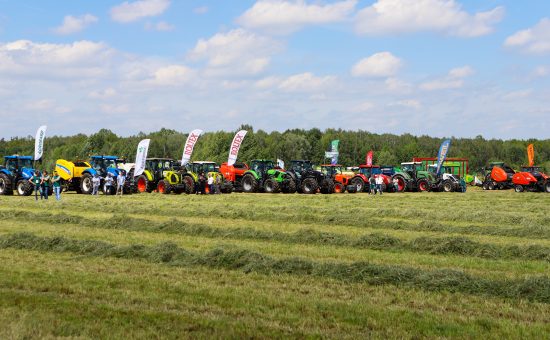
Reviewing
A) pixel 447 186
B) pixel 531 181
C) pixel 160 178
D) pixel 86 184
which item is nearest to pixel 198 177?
pixel 160 178

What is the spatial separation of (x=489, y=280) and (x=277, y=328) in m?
3.25

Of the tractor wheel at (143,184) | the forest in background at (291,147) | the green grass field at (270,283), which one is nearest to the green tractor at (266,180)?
the tractor wheel at (143,184)

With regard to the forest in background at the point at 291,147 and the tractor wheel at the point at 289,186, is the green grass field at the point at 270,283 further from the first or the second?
the forest in background at the point at 291,147

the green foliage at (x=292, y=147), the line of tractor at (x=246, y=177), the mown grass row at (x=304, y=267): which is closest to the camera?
the mown grass row at (x=304, y=267)

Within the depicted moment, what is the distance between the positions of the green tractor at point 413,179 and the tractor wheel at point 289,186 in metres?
6.76

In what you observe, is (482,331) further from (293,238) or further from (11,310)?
(293,238)

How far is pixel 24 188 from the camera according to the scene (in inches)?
1040

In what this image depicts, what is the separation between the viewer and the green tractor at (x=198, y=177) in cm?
2808

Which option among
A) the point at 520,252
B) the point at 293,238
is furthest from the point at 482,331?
the point at 293,238

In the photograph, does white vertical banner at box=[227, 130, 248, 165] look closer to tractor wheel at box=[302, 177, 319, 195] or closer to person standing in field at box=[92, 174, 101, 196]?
tractor wheel at box=[302, 177, 319, 195]

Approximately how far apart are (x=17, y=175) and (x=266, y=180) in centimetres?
1130

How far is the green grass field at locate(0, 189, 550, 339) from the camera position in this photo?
555cm

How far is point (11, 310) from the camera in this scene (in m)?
5.89

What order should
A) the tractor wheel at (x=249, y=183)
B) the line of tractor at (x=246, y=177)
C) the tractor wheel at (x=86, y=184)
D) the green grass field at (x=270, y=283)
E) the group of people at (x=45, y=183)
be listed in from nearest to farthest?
the green grass field at (x=270, y=283) → the group of people at (x=45, y=183) → the tractor wheel at (x=86, y=184) → the line of tractor at (x=246, y=177) → the tractor wheel at (x=249, y=183)
